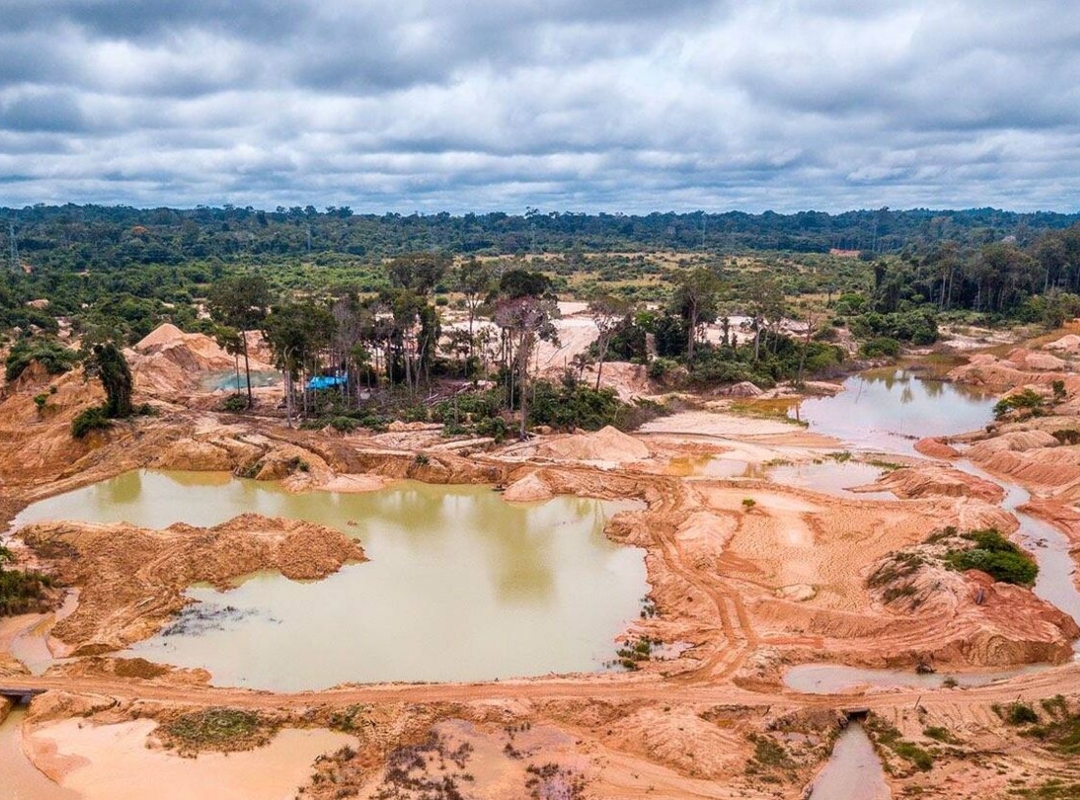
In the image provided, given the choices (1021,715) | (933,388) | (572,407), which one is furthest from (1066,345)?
(1021,715)

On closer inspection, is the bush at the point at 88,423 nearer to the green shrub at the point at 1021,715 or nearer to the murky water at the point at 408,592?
the murky water at the point at 408,592

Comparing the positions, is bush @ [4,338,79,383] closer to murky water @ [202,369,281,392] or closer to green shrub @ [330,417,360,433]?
murky water @ [202,369,281,392]

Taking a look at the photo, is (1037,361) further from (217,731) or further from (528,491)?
(217,731)

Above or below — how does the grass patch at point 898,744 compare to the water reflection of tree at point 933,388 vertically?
above

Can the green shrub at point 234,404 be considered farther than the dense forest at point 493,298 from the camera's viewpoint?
No

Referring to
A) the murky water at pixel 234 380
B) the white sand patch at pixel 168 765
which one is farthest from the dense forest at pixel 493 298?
the white sand patch at pixel 168 765

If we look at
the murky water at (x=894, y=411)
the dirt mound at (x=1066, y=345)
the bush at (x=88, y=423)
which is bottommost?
the murky water at (x=894, y=411)

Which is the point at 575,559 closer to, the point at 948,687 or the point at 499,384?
the point at 948,687
